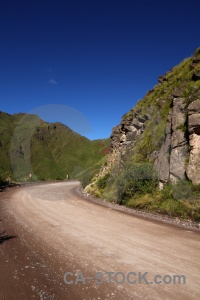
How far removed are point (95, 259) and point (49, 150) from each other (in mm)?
154180

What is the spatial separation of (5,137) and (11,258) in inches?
6182

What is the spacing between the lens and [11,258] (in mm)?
5742

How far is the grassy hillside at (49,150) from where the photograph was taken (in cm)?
12150

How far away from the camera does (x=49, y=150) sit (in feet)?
512

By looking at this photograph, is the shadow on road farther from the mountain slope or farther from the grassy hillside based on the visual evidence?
the grassy hillside

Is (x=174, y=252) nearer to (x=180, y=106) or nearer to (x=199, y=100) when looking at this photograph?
(x=199, y=100)

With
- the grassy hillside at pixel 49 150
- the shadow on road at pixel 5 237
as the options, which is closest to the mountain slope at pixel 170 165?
the shadow on road at pixel 5 237

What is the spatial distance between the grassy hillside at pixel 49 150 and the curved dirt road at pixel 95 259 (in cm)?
10380

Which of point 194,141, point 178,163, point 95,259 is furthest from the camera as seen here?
point 178,163

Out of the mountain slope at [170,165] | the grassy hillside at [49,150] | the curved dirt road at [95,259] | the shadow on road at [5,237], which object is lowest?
the shadow on road at [5,237]

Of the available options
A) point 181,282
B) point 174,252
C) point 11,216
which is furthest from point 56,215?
point 181,282

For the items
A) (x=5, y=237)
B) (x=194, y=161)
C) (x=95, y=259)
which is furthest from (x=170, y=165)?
(x=5, y=237)

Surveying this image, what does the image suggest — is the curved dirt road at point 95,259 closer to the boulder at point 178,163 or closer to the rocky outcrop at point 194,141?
the rocky outcrop at point 194,141

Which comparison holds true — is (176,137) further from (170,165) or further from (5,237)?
(5,237)
